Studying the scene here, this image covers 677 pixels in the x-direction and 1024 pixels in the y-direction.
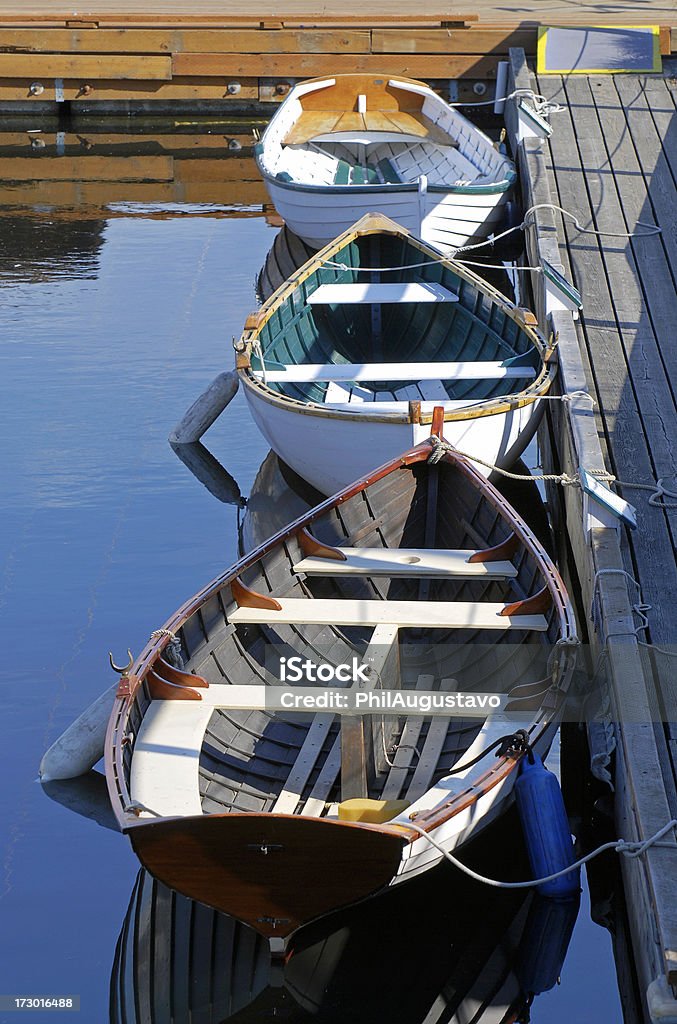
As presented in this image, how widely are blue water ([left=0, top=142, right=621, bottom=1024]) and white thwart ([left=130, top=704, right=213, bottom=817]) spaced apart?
848 millimetres

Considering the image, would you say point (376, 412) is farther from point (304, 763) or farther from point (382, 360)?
point (304, 763)

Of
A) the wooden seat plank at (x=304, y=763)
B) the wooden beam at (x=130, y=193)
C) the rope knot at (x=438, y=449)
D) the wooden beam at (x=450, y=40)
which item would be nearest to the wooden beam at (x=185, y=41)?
the wooden beam at (x=450, y=40)

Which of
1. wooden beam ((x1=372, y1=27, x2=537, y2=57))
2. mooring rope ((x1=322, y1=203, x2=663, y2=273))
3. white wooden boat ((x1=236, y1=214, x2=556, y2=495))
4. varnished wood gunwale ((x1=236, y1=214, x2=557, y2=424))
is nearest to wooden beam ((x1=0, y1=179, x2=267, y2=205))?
wooden beam ((x1=372, y1=27, x2=537, y2=57))

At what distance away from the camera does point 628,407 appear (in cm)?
829

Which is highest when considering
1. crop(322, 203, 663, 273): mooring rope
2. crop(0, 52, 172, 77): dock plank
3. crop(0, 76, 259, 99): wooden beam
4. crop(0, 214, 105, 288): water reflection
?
crop(0, 52, 172, 77): dock plank

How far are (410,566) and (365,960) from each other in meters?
2.17

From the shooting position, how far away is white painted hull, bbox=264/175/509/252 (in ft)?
40.1

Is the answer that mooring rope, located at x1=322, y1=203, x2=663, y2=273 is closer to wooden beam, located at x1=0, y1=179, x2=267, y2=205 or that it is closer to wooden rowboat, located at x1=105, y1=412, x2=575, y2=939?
wooden rowboat, located at x1=105, y1=412, x2=575, y2=939

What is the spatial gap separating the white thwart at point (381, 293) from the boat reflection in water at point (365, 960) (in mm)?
5360

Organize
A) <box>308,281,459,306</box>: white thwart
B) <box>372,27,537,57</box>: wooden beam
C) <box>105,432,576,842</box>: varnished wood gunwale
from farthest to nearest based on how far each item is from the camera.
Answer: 1. <box>372,27,537,57</box>: wooden beam
2. <box>308,281,459,306</box>: white thwart
3. <box>105,432,576,842</box>: varnished wood gunwale

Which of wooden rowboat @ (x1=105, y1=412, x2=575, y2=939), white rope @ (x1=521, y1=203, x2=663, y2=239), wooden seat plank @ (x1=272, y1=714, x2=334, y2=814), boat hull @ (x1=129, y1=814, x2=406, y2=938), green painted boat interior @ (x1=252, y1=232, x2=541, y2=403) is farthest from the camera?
white rope @ (x1=521, y1=203, x2=663, y2=239)

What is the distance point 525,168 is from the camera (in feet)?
42.0

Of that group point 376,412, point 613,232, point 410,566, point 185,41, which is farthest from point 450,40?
point 410,566

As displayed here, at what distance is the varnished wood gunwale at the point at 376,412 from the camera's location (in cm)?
800
